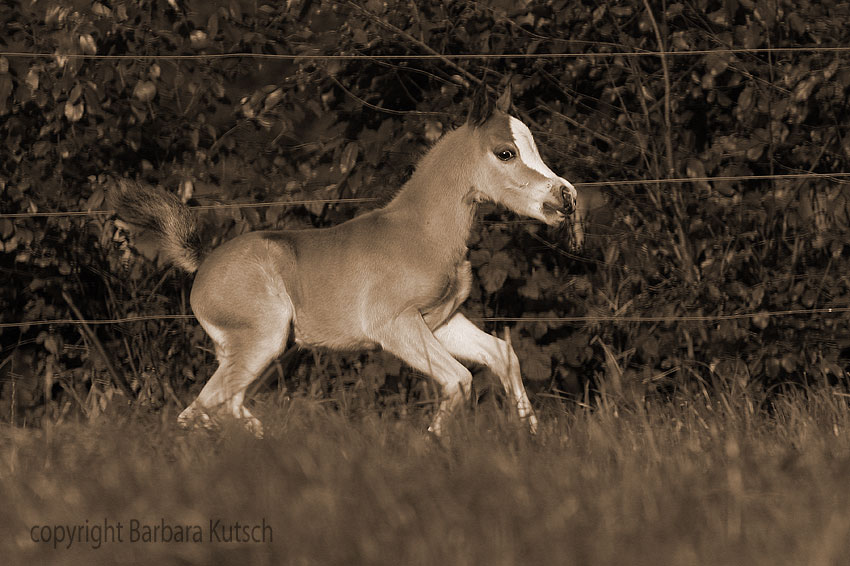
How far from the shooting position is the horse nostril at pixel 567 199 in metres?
4.70

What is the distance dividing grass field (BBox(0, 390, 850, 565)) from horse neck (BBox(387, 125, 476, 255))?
32.3 inches

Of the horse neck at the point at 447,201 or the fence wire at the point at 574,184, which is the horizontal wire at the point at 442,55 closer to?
the fence wire at the point at 574,184

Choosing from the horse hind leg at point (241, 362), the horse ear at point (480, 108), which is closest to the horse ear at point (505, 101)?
the horse ear at point (480, 108)

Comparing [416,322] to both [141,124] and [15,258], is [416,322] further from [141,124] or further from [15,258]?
[15,258]

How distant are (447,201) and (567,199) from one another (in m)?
0.52

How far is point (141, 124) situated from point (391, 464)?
9.74 feet

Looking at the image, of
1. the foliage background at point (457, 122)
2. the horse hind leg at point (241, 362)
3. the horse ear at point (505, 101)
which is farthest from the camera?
the foliage background at point (457, 122)

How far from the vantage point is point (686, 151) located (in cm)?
612

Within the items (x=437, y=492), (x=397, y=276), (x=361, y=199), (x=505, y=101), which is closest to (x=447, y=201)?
(x=397, y=276)

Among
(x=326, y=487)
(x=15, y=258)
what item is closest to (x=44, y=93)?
(x=15, y=258)

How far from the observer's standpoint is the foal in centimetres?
479

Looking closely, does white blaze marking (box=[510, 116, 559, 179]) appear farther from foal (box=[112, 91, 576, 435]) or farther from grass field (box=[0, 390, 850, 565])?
grass field (box=[0, 390, 850, 565])

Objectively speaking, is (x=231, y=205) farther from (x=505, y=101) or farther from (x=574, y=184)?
(x=574, y=184)

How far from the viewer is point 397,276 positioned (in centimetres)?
484
